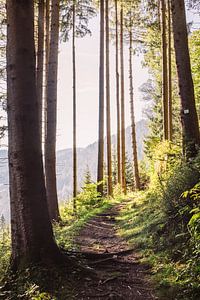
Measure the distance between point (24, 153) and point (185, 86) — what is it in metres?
5.05

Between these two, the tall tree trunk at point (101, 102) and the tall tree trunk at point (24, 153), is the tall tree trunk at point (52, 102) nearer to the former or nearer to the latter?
the tall tree trunk at point (24, 153)

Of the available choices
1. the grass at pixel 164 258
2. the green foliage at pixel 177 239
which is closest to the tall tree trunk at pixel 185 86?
the green foliage at pixel 177 239

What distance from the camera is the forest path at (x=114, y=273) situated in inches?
171

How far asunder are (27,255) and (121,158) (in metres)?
16.5

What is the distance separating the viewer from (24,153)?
482cm

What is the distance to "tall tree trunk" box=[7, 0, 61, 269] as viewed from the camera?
15.8ft

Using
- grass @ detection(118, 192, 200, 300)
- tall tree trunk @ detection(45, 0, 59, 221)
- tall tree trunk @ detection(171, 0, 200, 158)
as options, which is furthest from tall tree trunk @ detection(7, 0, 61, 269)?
tall tree trunk @ detection(45, 0, 59, 221)

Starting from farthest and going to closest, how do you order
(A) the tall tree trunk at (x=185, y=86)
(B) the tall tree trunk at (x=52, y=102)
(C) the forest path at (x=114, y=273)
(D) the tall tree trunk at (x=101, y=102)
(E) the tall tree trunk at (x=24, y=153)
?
(D) the tall tree trunk at (x=101, y=102) → (B) the tall tree trunk at (x=52, y=102) → (A) the tall tree trunk at (x=185, y=86) → (E) the tall tree trunk at (x=24, y=153) → (C) the forest path at (x=114, y=273)

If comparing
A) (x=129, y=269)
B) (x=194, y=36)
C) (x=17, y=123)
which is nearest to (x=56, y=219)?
(x=129, y=269)

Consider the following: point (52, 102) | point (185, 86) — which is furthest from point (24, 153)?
point (52, 102)

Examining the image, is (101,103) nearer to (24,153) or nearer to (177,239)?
(177,239)

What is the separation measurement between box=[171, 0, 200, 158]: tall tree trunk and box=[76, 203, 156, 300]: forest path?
2.72m

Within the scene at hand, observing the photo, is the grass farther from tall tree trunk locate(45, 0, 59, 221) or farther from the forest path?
tall tree trunk locate(45, 0, 59, 221)

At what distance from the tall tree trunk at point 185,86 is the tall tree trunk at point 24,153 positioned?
13.0 feet
